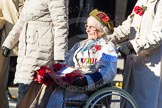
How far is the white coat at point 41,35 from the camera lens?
531cm

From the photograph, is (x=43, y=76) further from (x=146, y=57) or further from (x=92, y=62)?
(x=146, y=57)

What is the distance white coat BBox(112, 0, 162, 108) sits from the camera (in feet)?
17.8

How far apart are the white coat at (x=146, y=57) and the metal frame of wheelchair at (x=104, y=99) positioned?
29 cm

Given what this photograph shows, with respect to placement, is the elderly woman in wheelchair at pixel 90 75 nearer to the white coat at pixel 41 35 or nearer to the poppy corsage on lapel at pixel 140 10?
the white coat at pixel 41 35

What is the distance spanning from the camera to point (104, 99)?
545 centimetres

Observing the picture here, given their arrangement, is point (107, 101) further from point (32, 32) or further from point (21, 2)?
point (21, 2)

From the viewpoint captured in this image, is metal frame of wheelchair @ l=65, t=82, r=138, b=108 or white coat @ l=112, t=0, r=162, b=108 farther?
white coat @ l=112, t=0, r=162, b=108

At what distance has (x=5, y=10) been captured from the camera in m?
6.39

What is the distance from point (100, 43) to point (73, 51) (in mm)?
372

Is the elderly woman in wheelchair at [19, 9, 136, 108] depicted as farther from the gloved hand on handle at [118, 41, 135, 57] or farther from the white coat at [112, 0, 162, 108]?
the white coat at [112, 0, 162, 108]

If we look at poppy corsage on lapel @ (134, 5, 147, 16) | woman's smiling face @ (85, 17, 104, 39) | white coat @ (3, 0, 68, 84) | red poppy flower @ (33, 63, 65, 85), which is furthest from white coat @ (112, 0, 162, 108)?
red poppy flower @ (33, 63, 65, 85)

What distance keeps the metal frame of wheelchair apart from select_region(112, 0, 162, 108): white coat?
0.96ft

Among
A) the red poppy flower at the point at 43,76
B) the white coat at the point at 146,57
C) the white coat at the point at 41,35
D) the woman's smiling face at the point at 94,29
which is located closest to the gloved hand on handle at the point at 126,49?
the white coat at the point at 146,57

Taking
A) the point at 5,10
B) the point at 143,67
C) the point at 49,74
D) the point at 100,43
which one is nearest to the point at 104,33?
the point at 100,43
